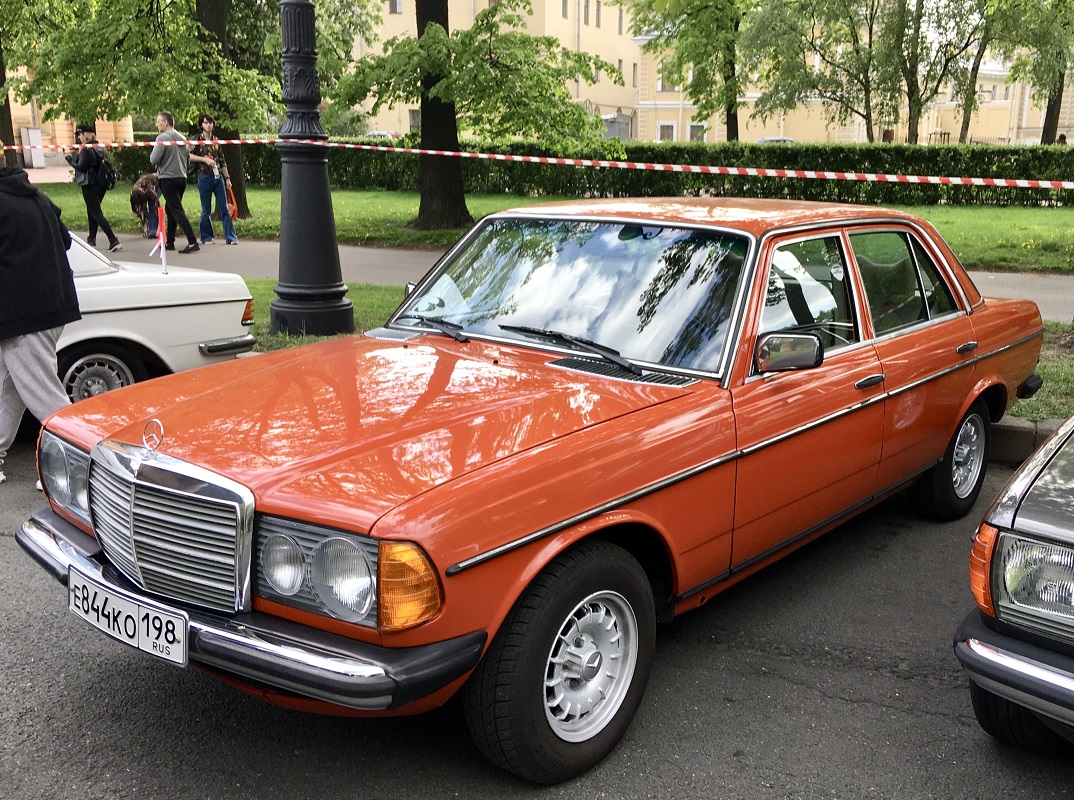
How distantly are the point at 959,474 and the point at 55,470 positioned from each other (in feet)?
13.7

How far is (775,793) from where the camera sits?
3016 mm

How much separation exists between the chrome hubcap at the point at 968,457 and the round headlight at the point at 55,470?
13.1 ft

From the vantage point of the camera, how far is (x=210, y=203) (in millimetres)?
15828

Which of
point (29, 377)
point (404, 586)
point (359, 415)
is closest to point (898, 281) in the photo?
point (359, 415)

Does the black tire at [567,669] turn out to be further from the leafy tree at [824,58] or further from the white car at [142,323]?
the leafy tree at [824,58]

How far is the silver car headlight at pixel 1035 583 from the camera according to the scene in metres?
2.68

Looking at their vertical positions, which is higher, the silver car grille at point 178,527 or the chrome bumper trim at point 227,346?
the silver car grille at point 178,527

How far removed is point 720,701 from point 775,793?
0.53m

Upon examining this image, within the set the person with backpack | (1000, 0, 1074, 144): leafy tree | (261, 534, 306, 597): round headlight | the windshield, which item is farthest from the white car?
(1000, 0, 1074, 144): leafy tree

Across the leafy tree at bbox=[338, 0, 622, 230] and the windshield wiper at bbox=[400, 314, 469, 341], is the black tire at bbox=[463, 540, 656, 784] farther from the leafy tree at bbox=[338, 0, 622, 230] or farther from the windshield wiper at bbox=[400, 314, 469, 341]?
the leafy tree at bbox=[338, 0, 622, 230]

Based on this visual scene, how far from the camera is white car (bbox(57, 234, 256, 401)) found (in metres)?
6.21

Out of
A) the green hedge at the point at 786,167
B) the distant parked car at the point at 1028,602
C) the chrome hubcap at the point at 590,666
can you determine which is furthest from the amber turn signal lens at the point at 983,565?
the green hedge at the point at 786,167

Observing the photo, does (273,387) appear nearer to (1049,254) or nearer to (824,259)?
(824,259)

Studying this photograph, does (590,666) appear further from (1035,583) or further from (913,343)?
(913,343)
